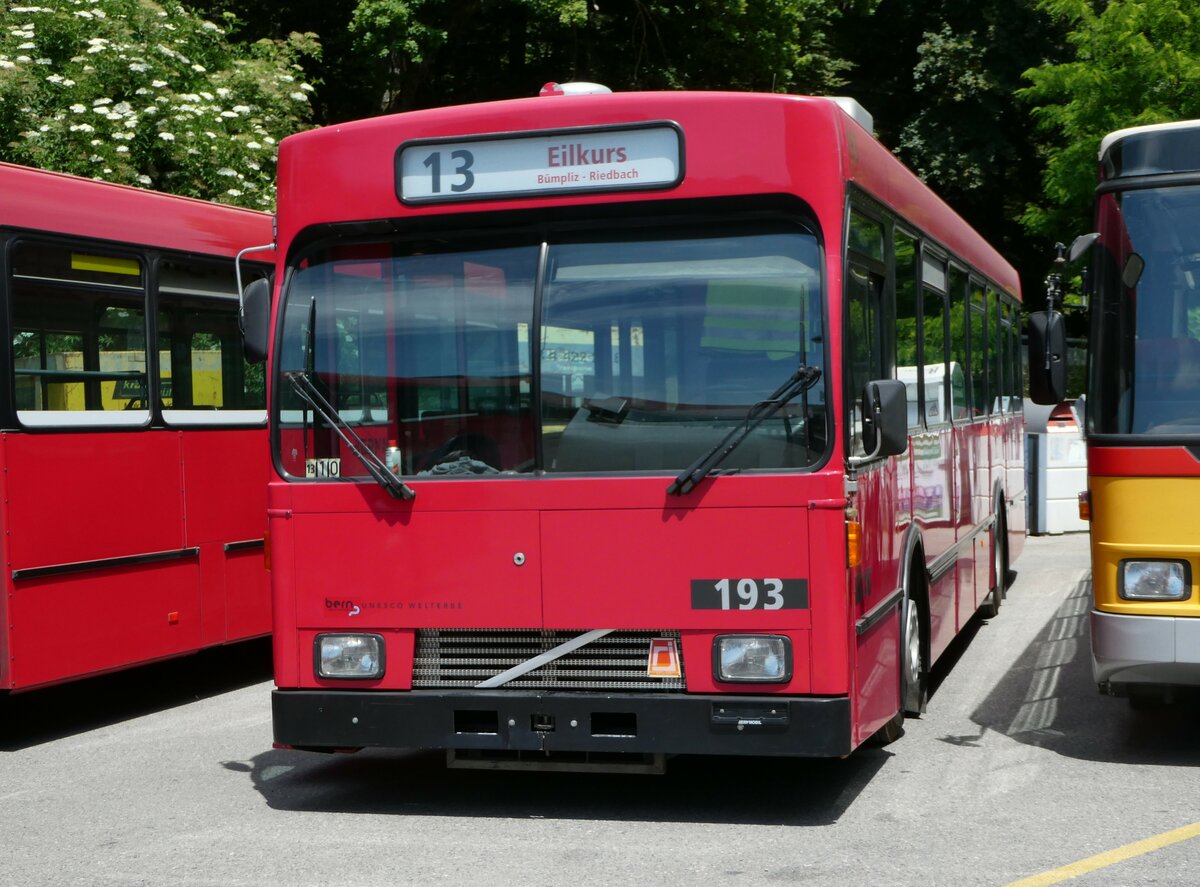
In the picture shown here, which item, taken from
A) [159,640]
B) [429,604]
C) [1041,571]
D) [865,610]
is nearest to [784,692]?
[865,610]

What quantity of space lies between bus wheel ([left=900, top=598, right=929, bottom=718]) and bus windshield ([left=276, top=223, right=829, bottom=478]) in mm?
1903

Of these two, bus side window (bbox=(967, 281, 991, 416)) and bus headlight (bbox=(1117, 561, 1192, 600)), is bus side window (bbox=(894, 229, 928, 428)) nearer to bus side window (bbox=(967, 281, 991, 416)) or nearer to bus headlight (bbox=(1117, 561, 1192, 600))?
bus headlight (bbox=(1117, 561, 1192, 600))

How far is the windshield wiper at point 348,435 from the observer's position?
6.78 metres

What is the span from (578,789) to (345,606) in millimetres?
1433

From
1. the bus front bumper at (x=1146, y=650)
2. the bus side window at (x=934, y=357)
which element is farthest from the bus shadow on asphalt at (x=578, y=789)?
the bus side window at (x=934, y=357)

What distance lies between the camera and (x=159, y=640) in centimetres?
984

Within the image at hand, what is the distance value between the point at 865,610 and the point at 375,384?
2.25 m

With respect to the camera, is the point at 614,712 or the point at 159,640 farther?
the point at 159,640

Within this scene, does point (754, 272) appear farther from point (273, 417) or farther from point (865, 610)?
point (273, 417)

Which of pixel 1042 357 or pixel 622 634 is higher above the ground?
pixel 1042 357

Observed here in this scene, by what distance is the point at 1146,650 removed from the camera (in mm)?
7430

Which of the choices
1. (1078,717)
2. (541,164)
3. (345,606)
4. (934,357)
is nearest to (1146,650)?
(1078,717)

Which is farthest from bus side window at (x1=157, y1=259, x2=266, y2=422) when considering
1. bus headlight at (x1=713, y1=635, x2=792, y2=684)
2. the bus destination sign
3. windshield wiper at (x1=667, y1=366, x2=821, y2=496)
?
bus headlight at (x1=713, y1=635, x2=792, y2=684)

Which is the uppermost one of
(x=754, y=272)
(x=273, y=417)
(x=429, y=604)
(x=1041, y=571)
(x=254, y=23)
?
(x=254, y=23)
